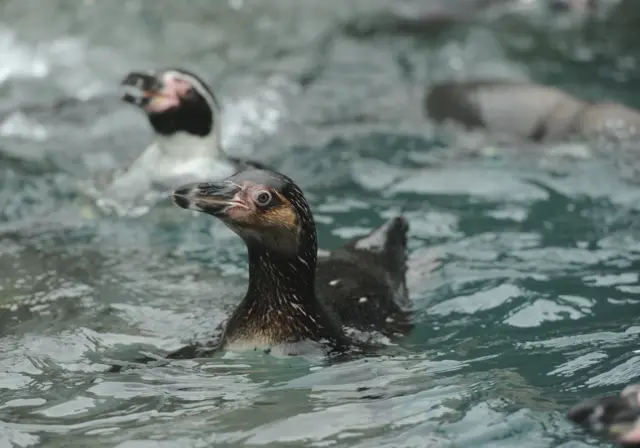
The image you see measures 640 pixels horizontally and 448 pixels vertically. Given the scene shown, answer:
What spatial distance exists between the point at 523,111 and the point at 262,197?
502 cm

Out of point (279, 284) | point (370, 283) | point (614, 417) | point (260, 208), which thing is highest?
point (260, 208)

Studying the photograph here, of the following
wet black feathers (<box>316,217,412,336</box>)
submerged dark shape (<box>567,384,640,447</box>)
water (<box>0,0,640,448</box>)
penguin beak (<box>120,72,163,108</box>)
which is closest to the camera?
submerged dark shape (<box>567,384,640,447</box>)

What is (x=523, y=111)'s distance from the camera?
9195mm

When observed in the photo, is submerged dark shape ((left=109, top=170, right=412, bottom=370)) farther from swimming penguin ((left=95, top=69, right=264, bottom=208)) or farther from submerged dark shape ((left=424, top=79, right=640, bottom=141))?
submerged dark shape ((left=424, top=79, right=640, bottom=141))

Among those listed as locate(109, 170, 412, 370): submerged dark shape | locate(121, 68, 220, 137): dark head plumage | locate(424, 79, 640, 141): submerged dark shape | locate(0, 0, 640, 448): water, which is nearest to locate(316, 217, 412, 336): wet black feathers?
locate(109, 170, 412, 370): submerged dark shape

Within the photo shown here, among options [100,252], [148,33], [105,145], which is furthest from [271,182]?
[148,33]

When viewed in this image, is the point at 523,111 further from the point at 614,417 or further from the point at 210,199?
the point at 614,417

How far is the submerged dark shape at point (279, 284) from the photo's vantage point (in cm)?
459

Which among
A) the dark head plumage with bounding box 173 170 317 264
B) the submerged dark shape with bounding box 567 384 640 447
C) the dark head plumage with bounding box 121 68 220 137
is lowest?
the submerged dark shape with bounding box 567 384 640 447

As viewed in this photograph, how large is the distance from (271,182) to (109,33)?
6479mm

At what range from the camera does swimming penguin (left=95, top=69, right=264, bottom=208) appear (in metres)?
7.18

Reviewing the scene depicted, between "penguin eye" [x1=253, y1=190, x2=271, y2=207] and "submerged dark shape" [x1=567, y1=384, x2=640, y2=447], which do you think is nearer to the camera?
"submerged dark shape" [x1=567, y1=384, x2=640, y2=447]

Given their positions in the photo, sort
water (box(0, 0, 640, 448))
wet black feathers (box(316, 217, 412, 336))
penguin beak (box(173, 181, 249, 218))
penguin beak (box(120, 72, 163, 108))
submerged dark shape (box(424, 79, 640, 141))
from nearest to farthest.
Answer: water (box(0, 0, 640, 448)), penguin beak (box(173, 181, 249, 218)), wet black feathers (box(316, 217, 412, 336)), penguin beak (box(120, 72, 163, 108)), submerged dark shape (box(424, 79, 640, 141))

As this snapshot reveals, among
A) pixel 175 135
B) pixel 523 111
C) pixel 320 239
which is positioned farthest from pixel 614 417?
pixel 523 111
